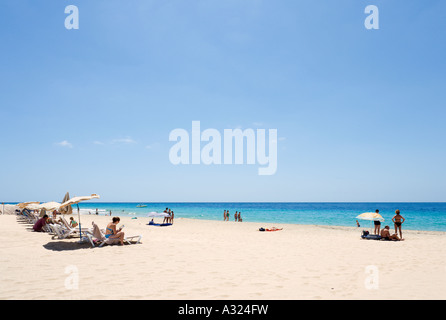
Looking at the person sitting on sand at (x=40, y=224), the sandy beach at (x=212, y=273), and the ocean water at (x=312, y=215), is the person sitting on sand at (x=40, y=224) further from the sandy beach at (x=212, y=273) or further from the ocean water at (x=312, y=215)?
the ocean water at (x=312, y=215)

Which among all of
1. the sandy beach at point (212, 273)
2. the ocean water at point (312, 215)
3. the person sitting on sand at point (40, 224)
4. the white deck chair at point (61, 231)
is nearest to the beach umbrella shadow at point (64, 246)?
the sandy beach at point (212, 273)

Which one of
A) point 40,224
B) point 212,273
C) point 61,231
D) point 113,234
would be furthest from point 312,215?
point 212,273

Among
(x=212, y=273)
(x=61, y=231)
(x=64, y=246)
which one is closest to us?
(x=212, y=273)

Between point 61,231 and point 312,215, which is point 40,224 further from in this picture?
point 312,215

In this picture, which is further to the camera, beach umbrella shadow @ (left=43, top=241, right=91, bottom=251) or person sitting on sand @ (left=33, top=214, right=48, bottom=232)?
person sitting on sand @ (left=33, top=214, right=48, bottom=232)

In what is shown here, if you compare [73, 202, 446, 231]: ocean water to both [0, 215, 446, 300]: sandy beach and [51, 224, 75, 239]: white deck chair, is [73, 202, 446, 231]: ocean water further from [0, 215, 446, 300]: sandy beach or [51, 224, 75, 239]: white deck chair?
[0, 215, 446, 300]: sandy beach

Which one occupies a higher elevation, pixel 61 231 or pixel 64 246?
pixel 61 231

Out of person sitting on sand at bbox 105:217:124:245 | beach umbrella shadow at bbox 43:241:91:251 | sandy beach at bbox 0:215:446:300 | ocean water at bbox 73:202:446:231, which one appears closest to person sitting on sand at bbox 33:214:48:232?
beach umbrella shadow at bbox 43:241:91:251

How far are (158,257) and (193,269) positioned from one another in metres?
1.97

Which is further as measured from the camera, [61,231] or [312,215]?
[312,215]

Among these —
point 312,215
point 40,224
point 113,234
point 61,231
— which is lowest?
point 312,215
